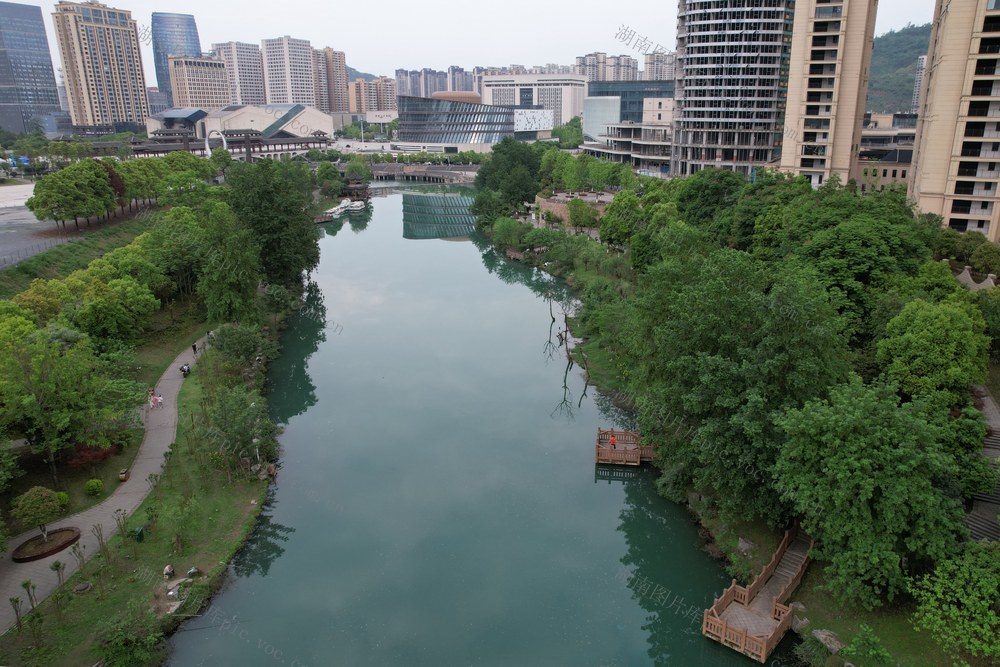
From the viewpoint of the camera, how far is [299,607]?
15.2 metres

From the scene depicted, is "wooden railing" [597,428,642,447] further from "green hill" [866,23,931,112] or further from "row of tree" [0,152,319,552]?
"green hill" [866,23,931,112]

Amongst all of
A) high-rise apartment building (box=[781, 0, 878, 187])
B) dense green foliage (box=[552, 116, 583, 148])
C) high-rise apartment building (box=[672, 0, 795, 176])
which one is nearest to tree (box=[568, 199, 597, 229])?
high-rise apartment building (box=[781, 0, 878, 187])

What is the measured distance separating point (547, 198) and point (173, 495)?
143 feet

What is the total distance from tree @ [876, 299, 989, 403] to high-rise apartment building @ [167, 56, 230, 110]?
126751mm

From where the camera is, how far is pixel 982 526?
1425 centimetres

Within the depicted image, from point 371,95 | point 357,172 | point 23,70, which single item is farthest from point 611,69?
point 23,70

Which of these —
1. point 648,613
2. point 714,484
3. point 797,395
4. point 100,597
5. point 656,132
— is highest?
point 656,132

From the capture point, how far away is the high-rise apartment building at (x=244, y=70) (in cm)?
15475

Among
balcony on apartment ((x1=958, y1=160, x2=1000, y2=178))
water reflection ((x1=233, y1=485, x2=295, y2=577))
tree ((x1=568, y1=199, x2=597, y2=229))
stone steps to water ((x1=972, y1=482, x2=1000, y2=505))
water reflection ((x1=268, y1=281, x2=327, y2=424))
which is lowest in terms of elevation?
water reflection ((x1=233, y1=485, x2=295, y2=577))

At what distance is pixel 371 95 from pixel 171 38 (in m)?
47.4

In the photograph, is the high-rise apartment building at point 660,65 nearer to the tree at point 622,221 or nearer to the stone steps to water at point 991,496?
the tree at point 622,221

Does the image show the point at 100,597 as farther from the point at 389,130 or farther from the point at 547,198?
the point at 389,130

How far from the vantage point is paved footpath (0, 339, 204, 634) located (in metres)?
14.2

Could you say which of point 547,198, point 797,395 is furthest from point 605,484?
point 547,198
